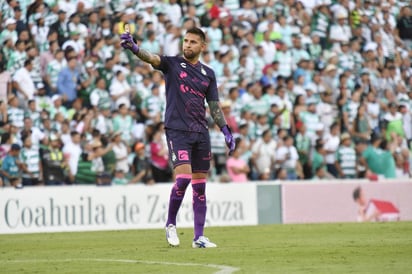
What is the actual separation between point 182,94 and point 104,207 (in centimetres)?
841

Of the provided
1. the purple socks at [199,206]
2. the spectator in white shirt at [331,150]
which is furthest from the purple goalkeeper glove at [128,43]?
the spectator in white shirt at [331,150]

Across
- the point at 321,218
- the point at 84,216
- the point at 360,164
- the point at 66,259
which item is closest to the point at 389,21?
the point at 360,164

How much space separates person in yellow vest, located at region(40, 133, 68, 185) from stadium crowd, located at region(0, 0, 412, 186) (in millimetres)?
20

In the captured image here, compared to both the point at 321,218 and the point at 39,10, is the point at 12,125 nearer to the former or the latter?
the point at 39,10

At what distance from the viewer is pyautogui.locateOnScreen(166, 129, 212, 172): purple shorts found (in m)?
13.1

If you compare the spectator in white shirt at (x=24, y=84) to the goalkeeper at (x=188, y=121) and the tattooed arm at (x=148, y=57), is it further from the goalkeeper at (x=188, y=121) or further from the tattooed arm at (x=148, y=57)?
the tattooed arm at (x=148, y=57)

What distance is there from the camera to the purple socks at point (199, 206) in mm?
13273

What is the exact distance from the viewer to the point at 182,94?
13.2m

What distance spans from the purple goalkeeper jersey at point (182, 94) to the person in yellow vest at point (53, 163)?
27.4 feet

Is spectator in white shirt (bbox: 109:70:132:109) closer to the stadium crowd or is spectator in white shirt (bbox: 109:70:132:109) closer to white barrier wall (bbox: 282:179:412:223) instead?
the stadium crowd

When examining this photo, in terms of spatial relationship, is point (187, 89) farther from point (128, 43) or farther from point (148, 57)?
point (128, 43)

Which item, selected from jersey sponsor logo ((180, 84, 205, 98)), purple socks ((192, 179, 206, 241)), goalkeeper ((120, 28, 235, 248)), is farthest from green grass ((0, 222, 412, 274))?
jersey sponsor logo ((180, 84, 205, 98))

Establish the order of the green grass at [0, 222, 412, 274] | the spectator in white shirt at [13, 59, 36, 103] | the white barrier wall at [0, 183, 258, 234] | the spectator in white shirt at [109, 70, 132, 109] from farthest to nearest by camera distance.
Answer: the spectator in white shirt at [109, 70, 132, 109]
the spectator in white shirt at [13, 59, 36, 103]
the white barrier wall at [0, 183, 258, 234]
the green grass at [0, 222, 412, 274]

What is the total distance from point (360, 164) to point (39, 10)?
8330mm
